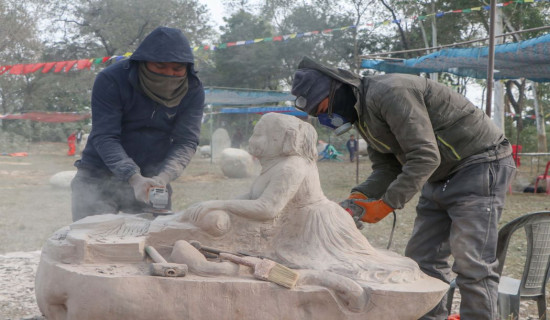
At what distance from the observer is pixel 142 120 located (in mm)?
3088

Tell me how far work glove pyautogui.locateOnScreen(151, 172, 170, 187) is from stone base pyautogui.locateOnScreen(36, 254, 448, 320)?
0.63 metres

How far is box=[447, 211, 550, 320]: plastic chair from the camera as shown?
3107 millimetres

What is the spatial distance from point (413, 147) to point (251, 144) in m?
0.81

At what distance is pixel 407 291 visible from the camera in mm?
2258

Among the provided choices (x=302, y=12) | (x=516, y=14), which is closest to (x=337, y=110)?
(x=516, y=14)

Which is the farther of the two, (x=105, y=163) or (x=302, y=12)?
(x=302, y=12)

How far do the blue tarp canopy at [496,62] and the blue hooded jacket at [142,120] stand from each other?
13.5 ft

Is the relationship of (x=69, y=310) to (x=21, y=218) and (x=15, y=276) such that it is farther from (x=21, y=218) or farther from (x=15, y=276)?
(x=21, y=218)

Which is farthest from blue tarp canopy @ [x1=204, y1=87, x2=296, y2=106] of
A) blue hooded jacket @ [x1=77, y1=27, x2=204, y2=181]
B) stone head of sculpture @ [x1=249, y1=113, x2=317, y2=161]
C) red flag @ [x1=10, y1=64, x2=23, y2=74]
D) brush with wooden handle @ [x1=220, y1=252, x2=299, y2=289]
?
brush with wooden handle @ [x1=220, y1=252, x2=299, y2=289]

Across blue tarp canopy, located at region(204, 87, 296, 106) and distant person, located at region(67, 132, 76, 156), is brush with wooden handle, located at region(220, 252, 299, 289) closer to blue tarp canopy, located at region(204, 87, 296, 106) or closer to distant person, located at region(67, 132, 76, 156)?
blue tarp canopy, located at region(204, 87, 296, 106)

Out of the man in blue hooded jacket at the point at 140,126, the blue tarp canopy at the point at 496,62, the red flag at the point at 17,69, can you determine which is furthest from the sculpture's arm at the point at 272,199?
the red flag at the point at 17,69

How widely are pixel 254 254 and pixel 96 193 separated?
1147 millimetres

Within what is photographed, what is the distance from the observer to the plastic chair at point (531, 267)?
3.11 meters

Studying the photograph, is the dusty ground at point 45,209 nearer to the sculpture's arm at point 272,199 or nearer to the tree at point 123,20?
the sculpture's arm at point 272,199
